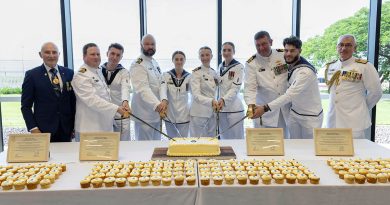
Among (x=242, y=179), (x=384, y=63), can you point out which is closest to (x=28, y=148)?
(x=242, y=179)

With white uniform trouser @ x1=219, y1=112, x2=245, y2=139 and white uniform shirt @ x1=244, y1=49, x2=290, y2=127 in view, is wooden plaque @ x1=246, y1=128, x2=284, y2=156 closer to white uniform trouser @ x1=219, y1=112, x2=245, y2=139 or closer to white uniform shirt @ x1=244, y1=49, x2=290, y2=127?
white uniform shirt @ x1=244, y1=49, x2=290, y2=127

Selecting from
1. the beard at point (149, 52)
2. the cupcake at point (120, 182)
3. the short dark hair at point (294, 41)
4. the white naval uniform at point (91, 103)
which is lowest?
the cupcake at point (120, 182)

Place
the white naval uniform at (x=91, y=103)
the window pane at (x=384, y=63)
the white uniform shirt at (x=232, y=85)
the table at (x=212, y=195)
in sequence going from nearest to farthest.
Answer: the table at (x=212, y=195) < the white naval uniform at (x=91, y=103) < the white uniform shirt at (x=232, y=85) < the window pane at (x=384, y=63)

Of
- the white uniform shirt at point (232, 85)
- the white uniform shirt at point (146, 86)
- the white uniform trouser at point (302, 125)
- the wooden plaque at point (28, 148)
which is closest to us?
the wooden plaque at point (28, 148)

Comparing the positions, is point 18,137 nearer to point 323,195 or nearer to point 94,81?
point 94,81

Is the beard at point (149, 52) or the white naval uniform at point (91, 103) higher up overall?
the beard at point (149, 52)

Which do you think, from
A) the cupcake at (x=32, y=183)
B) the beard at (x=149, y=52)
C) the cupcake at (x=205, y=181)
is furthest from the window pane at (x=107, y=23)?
the cupcake at (x=205, y=181)

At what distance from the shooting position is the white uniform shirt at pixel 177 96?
3143 millimetres

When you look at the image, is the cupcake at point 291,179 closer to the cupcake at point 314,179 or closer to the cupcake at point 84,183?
the cupcake at point 314,179

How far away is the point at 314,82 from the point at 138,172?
1.74 metres

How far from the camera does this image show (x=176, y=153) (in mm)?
1861

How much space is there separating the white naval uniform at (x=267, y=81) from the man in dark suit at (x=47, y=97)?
1.52m

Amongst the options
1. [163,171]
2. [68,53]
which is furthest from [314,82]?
[68,53]

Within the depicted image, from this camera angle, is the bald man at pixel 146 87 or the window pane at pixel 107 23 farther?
the window pane at pixel 107 23
